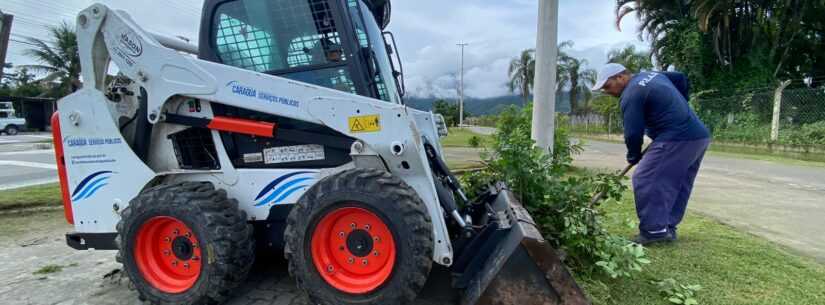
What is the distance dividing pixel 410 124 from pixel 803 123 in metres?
15.1

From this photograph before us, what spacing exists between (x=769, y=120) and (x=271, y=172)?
52.3ft

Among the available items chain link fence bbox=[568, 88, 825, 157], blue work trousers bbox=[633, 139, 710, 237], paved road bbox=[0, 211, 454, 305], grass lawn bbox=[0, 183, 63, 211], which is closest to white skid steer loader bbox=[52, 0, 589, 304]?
paved road bbox=[0, 211, 454, 305]

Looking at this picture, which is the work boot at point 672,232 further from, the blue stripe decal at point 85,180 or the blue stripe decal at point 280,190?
the blue stripe decal at point 85,180

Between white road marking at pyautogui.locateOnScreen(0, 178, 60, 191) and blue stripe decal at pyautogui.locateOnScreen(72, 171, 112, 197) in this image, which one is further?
white road marking at pyautogui.locateOnScreen(0, 178, 60, 191)

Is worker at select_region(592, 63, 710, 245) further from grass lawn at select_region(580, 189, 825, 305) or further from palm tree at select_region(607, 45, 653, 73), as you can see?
palm tree at select_region(607, 45, 653, 73)

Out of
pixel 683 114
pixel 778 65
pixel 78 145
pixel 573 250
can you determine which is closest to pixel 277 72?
pixel 78 145

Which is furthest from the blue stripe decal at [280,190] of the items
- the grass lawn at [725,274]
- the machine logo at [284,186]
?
the grass lawn at [725,274]

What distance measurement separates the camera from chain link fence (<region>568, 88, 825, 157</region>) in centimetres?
1194

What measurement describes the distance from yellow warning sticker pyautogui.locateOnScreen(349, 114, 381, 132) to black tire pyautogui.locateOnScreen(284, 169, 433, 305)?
24cm

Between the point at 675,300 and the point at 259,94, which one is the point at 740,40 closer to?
the point at 675,300

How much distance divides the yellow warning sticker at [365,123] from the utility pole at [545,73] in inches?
102

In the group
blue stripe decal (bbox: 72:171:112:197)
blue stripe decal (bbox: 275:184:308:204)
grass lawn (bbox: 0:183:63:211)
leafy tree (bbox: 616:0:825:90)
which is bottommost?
grass lawn (bbox: 0:183:63:211)

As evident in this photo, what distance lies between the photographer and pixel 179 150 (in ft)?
9.26

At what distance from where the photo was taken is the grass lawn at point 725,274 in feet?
8.26
